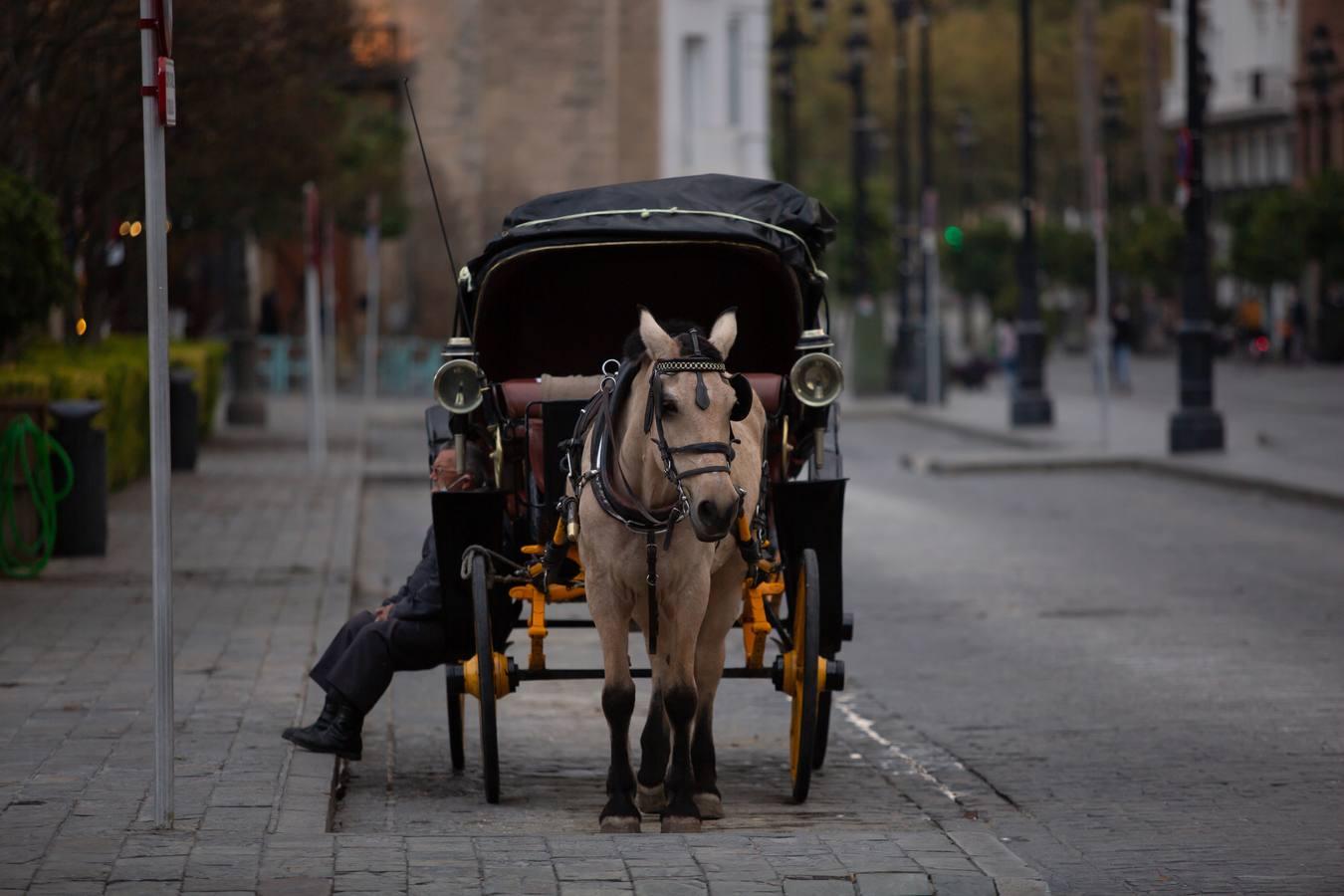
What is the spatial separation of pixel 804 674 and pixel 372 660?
70.7 inches

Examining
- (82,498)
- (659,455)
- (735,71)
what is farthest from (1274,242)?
(659,455)

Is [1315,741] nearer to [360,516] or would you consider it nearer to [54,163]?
[360,516]

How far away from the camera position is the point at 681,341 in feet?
25.5

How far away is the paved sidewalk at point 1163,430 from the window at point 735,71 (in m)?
10.5

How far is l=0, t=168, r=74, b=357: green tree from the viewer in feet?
56.5

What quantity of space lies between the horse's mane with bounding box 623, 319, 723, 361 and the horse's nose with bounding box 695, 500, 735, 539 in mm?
646

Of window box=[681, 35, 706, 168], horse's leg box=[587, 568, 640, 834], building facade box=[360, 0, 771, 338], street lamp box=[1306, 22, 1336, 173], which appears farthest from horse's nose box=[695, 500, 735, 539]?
street lamp box=[1306, 22, 1336, 173]

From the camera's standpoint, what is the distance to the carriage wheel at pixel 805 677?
858 cm

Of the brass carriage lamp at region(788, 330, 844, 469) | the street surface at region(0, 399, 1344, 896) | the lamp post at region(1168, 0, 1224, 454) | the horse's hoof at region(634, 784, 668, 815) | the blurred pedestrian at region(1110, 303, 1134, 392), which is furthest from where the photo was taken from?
the blurred pedestrian at region(1110, 303, 1134, 392)

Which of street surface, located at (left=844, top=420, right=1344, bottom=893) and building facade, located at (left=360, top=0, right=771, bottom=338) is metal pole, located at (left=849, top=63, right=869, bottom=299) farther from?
street surface, located at (left=844, top=420, right=1344, bottom=893)

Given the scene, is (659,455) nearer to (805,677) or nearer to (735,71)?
(805,677)

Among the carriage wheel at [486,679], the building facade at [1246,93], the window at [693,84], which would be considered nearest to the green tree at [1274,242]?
the building facade at [1246,93]

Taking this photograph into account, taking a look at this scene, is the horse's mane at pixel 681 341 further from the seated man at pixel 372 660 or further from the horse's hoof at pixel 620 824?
the horse's hoof at pixel 620 824

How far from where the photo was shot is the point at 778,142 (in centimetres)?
9744
